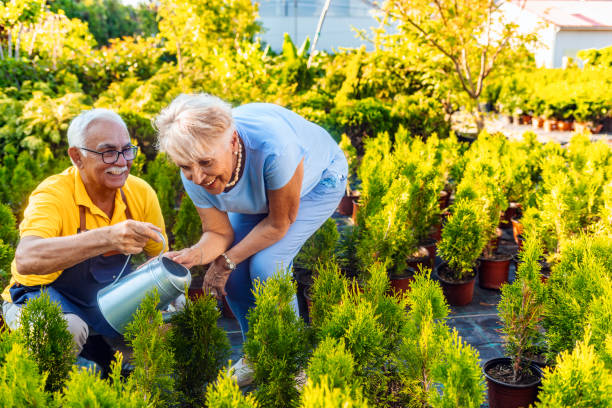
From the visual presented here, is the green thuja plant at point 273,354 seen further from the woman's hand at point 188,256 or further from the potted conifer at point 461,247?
the potted conifer at point 461,247

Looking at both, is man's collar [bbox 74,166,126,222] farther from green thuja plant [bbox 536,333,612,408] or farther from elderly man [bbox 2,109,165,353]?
green thuja plant [bbox 536,333,612,408]

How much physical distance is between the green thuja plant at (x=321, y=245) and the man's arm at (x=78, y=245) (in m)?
1.86

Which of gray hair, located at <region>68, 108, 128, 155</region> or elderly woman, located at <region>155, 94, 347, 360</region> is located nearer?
elderly woman, located at <region>155, 94, 347, 360</region>

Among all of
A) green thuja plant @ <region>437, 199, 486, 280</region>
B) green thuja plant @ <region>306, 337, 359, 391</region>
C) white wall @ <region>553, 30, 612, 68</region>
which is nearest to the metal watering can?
green thuja plant @ <region>306, 337, 359, 391</region>

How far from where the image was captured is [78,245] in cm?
257

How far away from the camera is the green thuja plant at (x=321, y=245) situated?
167 inches

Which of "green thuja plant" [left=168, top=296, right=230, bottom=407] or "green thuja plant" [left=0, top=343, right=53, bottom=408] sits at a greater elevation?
"green thuja plant" [left=0, top=343, right=53, bottom=408]

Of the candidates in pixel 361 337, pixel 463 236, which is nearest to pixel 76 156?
pixel 361 337

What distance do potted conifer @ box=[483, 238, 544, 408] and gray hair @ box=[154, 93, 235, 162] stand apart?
1.82 metres

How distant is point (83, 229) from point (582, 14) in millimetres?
27093

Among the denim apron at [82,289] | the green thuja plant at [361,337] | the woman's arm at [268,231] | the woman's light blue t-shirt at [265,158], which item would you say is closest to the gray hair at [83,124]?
the denim apron at [82,289]

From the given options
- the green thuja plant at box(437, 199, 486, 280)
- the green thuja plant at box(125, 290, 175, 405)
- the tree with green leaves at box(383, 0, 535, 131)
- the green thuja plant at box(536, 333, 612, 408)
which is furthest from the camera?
the tree with green leaves at box(383, 0, 535, 131)

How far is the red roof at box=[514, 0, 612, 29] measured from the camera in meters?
22.5

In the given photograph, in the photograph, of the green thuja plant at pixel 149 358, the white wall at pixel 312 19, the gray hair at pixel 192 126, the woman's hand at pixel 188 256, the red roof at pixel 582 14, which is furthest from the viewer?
the white wall at pixel 312 19
